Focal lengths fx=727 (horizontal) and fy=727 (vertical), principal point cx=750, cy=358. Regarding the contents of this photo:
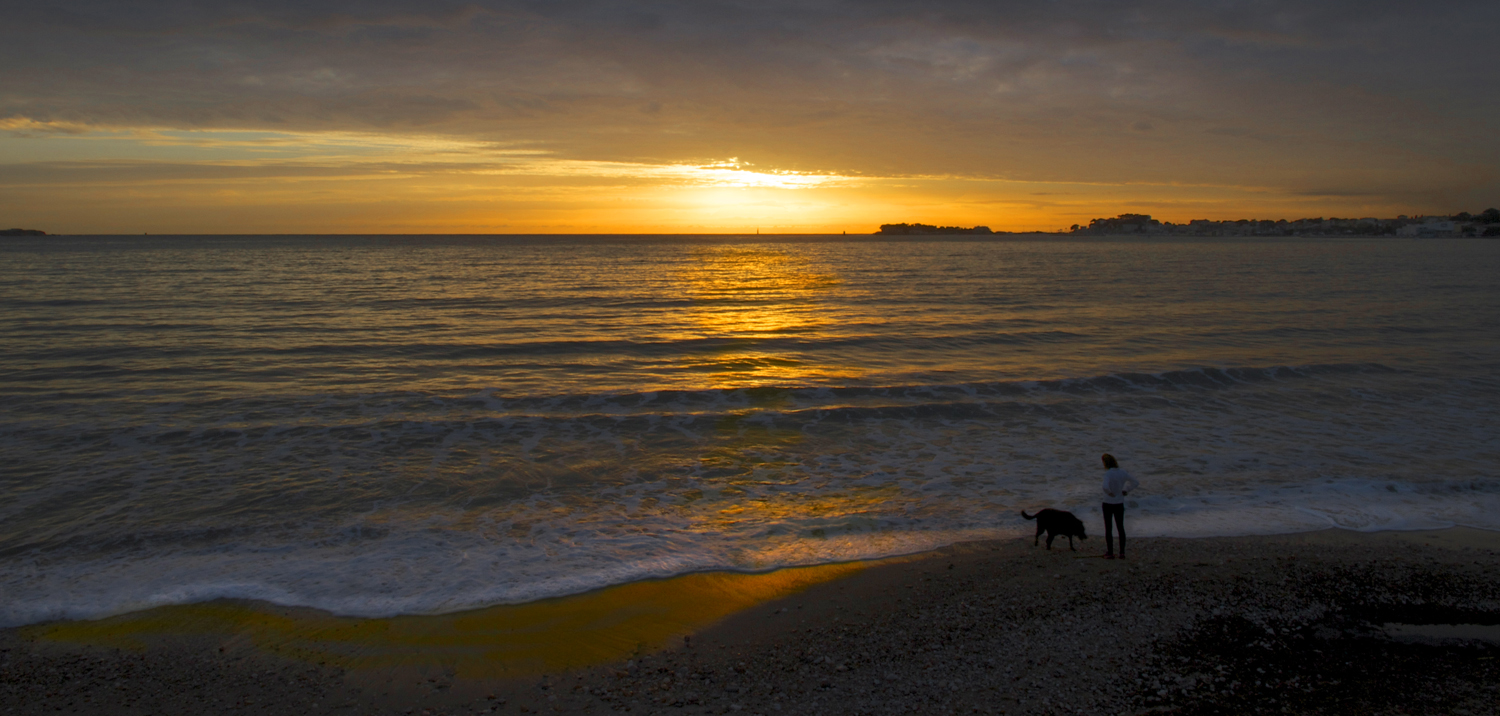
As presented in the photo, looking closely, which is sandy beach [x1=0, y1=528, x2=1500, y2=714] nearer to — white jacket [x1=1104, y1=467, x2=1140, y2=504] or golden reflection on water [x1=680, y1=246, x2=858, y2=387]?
white jacket [x1=1104, y1=467, x2=1140, y2=504]

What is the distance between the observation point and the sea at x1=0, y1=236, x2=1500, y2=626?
28.9ft

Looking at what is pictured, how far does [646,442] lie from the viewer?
13609mm

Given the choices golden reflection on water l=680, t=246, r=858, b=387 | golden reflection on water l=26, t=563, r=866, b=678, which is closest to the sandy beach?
golden reflection on water l=26, t=563, r=866, b=678

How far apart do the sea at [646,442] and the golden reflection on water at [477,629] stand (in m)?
0.31

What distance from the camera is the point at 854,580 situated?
26.2 ft

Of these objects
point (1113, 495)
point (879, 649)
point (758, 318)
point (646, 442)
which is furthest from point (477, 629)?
point (758, 318)

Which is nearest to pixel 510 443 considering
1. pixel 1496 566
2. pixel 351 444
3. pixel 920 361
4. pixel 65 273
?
pixel 351 444

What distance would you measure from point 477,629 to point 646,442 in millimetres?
6749

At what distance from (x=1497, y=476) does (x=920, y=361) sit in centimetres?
1184

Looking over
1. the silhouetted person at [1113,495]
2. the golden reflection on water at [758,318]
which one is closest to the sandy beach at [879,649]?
the silhouetted person at [1113,495]

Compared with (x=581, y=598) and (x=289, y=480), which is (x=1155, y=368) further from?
(x=289, y=480)

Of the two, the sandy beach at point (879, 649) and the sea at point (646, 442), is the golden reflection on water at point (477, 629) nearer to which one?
the sandy beach at point (879, 649)

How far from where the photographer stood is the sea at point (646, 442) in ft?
28.9

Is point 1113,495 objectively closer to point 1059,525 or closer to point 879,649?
point 1059,525
